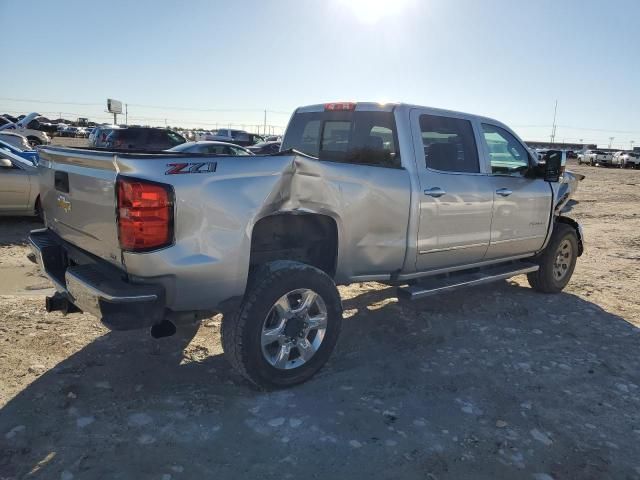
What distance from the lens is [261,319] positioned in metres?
3.31

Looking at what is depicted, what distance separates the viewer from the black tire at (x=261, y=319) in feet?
10.7

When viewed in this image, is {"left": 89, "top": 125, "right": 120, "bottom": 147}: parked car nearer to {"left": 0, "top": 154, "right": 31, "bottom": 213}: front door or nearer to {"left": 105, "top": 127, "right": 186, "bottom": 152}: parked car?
{"left": 105, "top": 127, "right": 186, "bottom": 152}: parked car

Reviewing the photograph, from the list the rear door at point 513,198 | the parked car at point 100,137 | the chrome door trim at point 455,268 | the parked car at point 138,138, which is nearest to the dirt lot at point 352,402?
the chrome door trim at point 455,268

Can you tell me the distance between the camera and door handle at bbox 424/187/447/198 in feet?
13.8

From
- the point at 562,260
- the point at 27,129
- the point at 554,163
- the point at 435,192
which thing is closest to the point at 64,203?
the point at 435,192

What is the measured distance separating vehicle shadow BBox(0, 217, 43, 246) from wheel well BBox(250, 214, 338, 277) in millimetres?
5523

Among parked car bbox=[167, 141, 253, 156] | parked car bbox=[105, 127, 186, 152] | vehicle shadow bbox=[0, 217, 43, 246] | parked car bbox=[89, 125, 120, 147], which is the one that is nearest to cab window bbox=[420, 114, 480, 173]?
vehicle shadow bbox=[0, 217, 43, 246]

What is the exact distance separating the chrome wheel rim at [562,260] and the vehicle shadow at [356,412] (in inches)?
55.5

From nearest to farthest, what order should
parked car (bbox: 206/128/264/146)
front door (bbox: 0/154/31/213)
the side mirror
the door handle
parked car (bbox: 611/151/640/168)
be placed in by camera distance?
the door handle
the side mirror
front door (bbox: 0/154/31/213)
parked car (bbox: 206/128/264/146)
parked car (bbox: 611/151/640/168)

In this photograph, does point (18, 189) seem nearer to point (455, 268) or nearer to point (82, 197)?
point (82, 197)

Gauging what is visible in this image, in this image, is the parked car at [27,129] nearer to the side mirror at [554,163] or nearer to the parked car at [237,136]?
the parked car at [237,136]

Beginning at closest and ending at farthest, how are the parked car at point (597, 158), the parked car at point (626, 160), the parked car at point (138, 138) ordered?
1. the parked car at point (138, 138)
2. the parked car at point (626, 160)
3. the parked car at point (597, 158)

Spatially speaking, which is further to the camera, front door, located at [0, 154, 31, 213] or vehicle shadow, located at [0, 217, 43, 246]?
front door, located at [0, 154, 31, 213]

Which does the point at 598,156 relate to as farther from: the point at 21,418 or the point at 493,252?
the point at 21,418
